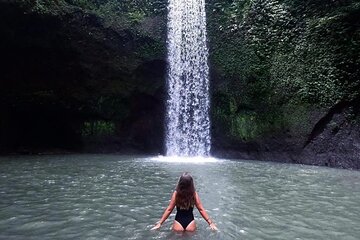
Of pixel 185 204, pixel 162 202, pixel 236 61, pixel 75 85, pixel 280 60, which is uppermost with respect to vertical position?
pixel 236 61

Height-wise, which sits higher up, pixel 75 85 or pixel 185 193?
pixel 75 85

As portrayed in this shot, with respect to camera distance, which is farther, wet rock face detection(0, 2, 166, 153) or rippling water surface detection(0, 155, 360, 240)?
wet rock face detection(0, 2, 166, 153)

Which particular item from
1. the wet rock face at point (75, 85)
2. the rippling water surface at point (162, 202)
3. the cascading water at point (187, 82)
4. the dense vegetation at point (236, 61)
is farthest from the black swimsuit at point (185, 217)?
the wet rock face at point (75, 85)

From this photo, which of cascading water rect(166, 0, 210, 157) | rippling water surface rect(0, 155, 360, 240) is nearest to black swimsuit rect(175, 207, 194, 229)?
rippling water surface rect(0, 155, 360, 240)

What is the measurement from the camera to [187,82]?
16.7m

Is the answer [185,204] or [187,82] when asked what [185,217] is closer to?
[185,204]

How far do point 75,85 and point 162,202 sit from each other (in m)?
11.8

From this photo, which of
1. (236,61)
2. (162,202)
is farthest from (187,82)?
(162,202)

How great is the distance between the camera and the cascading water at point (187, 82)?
1608 centimetres

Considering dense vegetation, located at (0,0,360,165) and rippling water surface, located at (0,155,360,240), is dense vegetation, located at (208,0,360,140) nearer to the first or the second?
dense vegetation, located at (0,0,360,165)

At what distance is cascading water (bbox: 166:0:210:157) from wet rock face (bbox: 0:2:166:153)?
0.73 meters

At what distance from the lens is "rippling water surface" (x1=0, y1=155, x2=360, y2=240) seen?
5129 mm

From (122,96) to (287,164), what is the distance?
8.05 meters

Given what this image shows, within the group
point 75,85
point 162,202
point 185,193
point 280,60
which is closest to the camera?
point 185,193
